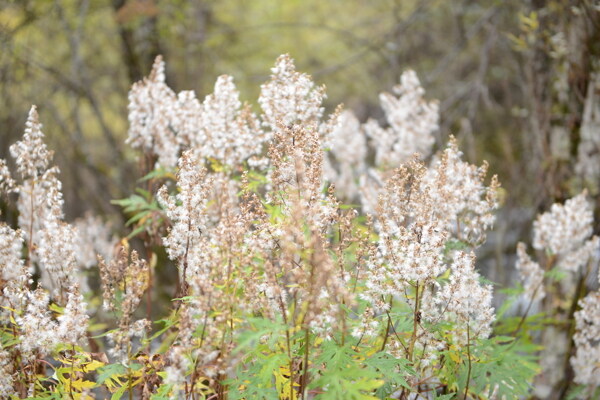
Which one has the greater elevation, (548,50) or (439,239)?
(548,50)

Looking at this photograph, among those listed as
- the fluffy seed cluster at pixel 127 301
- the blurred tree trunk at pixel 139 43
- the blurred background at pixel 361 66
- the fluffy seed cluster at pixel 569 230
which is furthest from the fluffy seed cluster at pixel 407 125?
the blurred tree trunk at pixel 139 43

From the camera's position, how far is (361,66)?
14.9 meters

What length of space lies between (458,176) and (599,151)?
11.0 feet

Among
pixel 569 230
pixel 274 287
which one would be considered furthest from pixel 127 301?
pixel 569 230

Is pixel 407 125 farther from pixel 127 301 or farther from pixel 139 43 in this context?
pixel 139 43

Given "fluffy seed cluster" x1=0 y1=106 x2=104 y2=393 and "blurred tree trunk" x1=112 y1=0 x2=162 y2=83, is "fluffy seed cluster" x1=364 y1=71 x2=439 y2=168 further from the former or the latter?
"blurred tree trunk" x1=112 y1=0 x2=162 y2=83

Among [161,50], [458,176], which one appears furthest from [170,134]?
[161,50]

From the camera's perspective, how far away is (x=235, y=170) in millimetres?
4273

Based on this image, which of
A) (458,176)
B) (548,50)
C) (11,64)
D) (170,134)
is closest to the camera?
(458,176)

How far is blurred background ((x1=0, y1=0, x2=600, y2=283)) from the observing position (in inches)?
264

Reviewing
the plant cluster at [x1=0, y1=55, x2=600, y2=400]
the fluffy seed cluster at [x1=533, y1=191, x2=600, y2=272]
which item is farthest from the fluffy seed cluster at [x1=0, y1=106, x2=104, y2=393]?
the fluffy seed cluster at [x1=533, y1=191, x2=600, y2=272]

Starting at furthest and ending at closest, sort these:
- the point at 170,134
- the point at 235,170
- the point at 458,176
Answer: the point at 170,134 < the point at 235,170 < the point at 458,176

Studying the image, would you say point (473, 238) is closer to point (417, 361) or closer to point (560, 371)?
point (417, 361)

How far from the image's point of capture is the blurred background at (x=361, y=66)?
6699 mm
